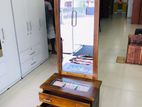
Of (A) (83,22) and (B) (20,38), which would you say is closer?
(A) (83,22)

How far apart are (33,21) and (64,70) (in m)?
1.42

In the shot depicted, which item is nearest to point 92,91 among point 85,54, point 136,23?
point 85,54

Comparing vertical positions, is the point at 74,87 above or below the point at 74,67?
below

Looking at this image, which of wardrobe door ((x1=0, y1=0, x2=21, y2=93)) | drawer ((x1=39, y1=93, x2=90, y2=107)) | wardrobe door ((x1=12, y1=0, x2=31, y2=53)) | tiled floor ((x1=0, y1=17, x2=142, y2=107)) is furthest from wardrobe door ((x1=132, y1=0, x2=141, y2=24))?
drawer ((x1=39, y1=93, x2=90, y2=107))

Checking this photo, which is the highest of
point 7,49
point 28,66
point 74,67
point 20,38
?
point 20,38

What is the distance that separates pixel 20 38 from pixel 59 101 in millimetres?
1496

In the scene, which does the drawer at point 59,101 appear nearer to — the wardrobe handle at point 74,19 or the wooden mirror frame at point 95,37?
the wooden mirror frame at point 95,37

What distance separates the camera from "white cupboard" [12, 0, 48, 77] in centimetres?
288

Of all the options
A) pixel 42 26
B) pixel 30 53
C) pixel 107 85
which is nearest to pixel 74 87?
pixel 107 85

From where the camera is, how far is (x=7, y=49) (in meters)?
2.69

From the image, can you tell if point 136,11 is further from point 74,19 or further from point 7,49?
point 7,49

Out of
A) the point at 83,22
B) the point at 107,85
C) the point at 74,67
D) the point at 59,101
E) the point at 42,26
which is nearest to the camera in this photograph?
the point at 59,101

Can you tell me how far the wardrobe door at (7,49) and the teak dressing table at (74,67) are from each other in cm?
93

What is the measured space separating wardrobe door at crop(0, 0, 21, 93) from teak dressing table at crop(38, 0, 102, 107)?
0.93m
